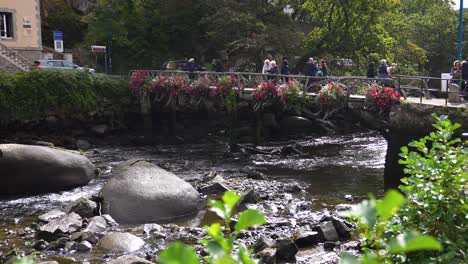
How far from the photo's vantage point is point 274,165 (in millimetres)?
20203

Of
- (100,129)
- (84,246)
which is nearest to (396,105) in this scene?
(84,246)

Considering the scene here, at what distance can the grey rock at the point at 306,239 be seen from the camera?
10141 millimetres

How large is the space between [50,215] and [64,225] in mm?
1375

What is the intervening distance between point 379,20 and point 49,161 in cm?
2328

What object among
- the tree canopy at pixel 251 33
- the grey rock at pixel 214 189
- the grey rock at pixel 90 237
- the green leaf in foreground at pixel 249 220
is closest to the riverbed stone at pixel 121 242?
the grey rock at pixel 90 237

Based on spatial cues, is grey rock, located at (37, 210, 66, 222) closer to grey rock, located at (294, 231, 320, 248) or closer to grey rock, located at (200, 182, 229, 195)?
grey rock, located at (200, 182, 229, 195)

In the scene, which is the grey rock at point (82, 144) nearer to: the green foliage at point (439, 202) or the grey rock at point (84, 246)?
the grey rock at point (84, 246)

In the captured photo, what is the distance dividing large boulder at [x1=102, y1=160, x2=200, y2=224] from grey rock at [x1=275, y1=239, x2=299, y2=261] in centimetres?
389

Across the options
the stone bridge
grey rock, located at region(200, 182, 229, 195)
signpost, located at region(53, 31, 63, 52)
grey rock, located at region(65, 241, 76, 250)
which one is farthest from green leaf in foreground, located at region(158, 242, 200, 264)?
signpost, located at region(53, 31, 63, 52)

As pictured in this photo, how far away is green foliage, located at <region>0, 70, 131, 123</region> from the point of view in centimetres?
2428

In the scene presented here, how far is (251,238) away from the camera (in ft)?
34.8

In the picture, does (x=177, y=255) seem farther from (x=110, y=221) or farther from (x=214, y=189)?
(x=214, y=189)

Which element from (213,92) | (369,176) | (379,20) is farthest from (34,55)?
(369,176)

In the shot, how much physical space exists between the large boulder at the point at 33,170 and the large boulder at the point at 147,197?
9.42ft
